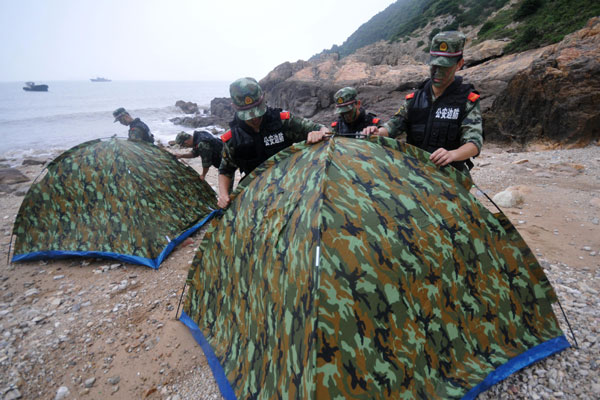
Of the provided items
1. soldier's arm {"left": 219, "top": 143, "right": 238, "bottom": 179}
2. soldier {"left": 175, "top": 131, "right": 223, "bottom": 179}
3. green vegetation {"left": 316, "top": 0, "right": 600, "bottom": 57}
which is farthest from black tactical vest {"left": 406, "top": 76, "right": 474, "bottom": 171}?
green vegetation {"left": 316, "top": 0, "right": 600, "bottom": 57}

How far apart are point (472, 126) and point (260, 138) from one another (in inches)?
87.7

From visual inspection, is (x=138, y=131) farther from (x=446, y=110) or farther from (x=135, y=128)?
(x=446, y=110)

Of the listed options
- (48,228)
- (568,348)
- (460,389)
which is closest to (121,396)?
(460,389)

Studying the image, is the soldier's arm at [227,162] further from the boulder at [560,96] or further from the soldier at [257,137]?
the boulder at [560,96]

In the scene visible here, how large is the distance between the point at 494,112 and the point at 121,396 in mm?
12402

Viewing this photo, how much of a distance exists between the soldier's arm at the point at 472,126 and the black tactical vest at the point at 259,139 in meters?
1.90

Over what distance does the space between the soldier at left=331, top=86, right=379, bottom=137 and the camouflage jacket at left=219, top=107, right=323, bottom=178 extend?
3.80ft

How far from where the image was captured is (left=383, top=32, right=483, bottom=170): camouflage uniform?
276 cm

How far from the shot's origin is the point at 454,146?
3.13 meters

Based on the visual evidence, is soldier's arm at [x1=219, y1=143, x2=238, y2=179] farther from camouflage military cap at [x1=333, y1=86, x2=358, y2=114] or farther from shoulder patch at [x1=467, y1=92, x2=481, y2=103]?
shoulder patch at [x1=467, y1=92, x2=481, y2=103]

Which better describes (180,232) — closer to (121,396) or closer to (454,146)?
(121,396)

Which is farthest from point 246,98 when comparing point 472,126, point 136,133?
point 136,133

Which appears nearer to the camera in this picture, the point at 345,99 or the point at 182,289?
the point at 182,289

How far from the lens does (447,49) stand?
A: 275 centimetres
